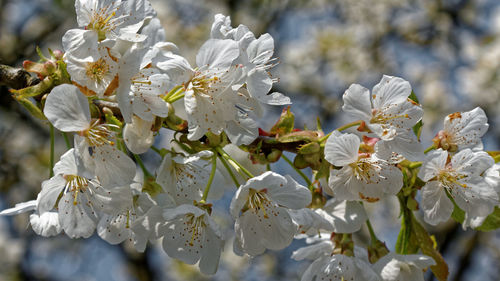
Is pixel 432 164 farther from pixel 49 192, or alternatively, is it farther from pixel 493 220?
pixel 49 192

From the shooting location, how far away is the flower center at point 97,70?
120 centimetres

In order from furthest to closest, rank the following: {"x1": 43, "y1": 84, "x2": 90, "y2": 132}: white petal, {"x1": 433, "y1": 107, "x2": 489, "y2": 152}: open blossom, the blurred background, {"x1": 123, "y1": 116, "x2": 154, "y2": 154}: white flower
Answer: the blurred background → {"x1": 433, "y1": 107, "x2": 489, "y2": 152}: open blossom → {"x1": 123, "y1": 116, "x2": 154, "y2": 154}: white flower → {"x1": 43, "y1": 84, "x2": 90, "y2": 132}: white petal

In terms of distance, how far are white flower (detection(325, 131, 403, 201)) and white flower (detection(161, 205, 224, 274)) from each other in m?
0.36

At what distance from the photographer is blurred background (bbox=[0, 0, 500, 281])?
5020 mm

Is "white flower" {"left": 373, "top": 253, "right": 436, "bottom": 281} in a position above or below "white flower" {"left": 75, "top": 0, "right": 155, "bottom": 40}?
below

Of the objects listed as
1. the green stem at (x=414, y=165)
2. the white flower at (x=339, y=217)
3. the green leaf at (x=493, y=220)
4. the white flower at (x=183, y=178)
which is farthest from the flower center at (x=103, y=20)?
the green leaf at (x=493, y=220)

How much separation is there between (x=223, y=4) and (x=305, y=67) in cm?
142

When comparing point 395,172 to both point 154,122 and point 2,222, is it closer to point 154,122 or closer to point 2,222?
point 154,122

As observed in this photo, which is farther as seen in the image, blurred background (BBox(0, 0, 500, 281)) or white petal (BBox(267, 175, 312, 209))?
blurred background (BBox(0, 0, 500, 281))

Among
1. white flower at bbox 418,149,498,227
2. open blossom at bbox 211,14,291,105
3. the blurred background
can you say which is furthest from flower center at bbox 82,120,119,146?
the blurred background

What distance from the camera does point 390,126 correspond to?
1323 mm

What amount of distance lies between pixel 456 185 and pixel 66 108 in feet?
3.38

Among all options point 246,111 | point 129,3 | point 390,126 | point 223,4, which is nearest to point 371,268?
point 390,126

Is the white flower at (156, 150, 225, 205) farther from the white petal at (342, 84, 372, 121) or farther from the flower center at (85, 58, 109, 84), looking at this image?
the white petal at (342, 84, 372, 121)
